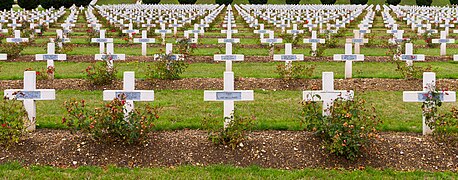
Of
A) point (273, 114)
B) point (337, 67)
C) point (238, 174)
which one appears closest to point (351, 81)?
point (337, 67)

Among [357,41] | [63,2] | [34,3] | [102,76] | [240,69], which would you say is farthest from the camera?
[63,2]

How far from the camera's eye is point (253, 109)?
8.41 metres

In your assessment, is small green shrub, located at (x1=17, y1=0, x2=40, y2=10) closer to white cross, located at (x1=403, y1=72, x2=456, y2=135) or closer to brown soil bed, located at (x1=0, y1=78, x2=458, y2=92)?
brown soil bed, located at (x1=0, y1=78, x2=458, y2=92)

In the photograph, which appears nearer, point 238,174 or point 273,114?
point 238,174

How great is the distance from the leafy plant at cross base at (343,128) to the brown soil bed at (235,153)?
13 centimetres

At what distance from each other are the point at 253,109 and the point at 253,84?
1848 millimetres

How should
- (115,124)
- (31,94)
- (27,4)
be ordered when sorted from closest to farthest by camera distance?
(115,124)
(31,94)
(27,4)

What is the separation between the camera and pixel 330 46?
53.2 feet

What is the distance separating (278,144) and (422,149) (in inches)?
60.7

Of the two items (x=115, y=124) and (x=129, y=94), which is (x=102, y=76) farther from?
(x=115, y=124)

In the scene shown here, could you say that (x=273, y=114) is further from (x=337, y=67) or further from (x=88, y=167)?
(x=337, y=67)

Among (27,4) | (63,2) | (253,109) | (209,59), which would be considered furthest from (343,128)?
(63,2)

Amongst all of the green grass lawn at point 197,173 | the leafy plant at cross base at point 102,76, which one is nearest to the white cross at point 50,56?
the leafy plant at cross base at point 102,76

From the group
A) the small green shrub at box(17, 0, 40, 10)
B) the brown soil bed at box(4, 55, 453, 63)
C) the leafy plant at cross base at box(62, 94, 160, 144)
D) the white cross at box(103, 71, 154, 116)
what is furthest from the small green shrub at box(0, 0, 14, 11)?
the leafy plant at cross base at box(62, 94, 160, 144)
